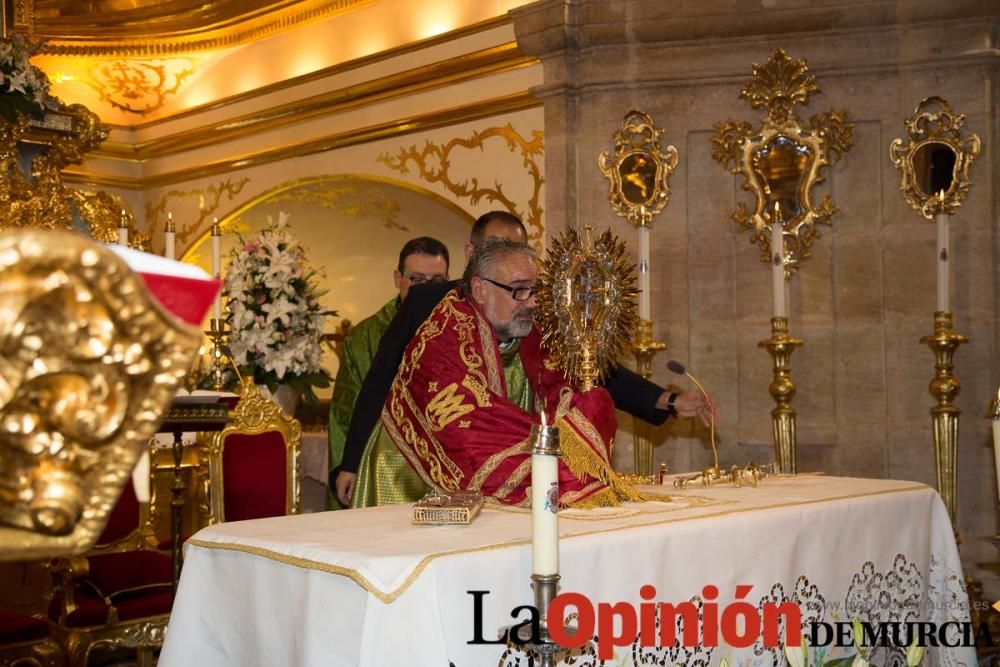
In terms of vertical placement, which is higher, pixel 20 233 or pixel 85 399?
pixel 20 233

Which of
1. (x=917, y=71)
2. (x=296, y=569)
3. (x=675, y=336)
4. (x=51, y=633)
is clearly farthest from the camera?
(x=675, y=336)

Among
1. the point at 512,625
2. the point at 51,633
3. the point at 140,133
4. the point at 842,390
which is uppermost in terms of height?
the point at 140,133

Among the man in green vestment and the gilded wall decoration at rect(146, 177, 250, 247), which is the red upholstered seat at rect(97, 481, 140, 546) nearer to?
the man in green vestment

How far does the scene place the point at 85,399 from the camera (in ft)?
2.80

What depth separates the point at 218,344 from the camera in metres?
4.47

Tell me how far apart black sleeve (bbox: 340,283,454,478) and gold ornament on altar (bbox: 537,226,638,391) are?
85cm

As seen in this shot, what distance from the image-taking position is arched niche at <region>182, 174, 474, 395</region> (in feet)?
23.3

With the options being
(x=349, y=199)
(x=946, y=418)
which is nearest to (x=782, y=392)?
(x=946, y=418)

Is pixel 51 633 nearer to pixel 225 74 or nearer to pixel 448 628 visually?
pixel 448 628

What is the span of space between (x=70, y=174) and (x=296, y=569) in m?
7.15

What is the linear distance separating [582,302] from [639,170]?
2.37 meters

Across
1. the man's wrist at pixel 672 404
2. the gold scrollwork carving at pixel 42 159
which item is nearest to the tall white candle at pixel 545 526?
the man's wrist at pixel 672 404

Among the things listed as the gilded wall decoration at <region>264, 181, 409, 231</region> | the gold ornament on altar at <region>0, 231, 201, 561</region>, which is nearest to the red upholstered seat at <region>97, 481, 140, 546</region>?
the gilded wall decoration at <region>264, 181, 409, 231</region>

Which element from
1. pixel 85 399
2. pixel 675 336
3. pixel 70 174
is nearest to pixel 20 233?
pixel 85 399
